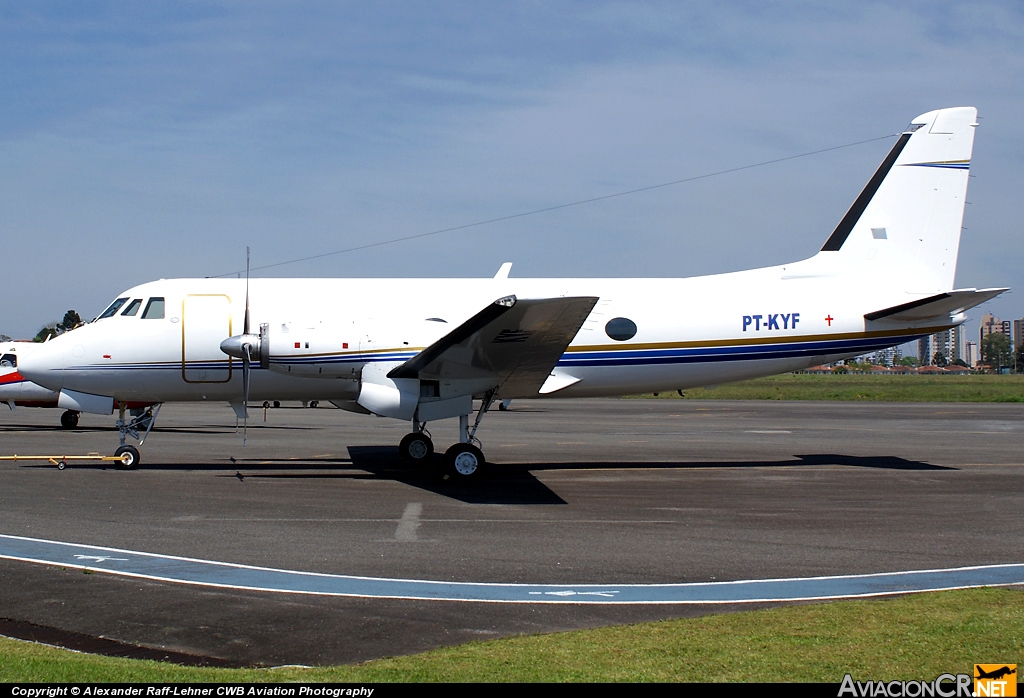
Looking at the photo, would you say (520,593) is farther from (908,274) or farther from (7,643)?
(908,274)

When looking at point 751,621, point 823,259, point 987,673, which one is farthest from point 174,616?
point 823,259

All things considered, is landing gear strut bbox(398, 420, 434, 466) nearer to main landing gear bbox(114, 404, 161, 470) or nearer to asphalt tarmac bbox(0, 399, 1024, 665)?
asphalt tarmac bbox(0, 399, 1024, 665)

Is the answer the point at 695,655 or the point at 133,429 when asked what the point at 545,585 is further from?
the point at 133,429

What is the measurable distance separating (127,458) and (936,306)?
1693cm

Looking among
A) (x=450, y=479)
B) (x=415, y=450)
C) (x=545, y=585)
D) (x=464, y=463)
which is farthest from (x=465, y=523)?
(x=415, y=450)

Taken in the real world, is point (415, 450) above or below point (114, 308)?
below

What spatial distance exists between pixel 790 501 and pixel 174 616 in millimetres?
9836

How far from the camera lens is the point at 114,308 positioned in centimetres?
1759

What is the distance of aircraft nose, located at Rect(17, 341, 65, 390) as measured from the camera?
17.0 metres

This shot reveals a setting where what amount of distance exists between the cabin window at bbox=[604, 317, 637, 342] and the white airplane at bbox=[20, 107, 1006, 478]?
0.10ft

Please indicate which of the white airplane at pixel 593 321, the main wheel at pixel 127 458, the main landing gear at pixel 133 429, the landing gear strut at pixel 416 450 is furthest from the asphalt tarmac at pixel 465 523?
the white airplane at pixel 593 321

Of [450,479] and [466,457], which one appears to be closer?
[466,457]

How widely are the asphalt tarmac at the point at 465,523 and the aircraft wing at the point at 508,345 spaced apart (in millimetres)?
2033

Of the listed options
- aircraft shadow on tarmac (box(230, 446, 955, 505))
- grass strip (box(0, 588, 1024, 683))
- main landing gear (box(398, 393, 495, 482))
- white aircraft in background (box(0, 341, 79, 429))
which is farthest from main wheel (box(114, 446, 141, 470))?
grass strip (box(0, 588, 1024, 683))
